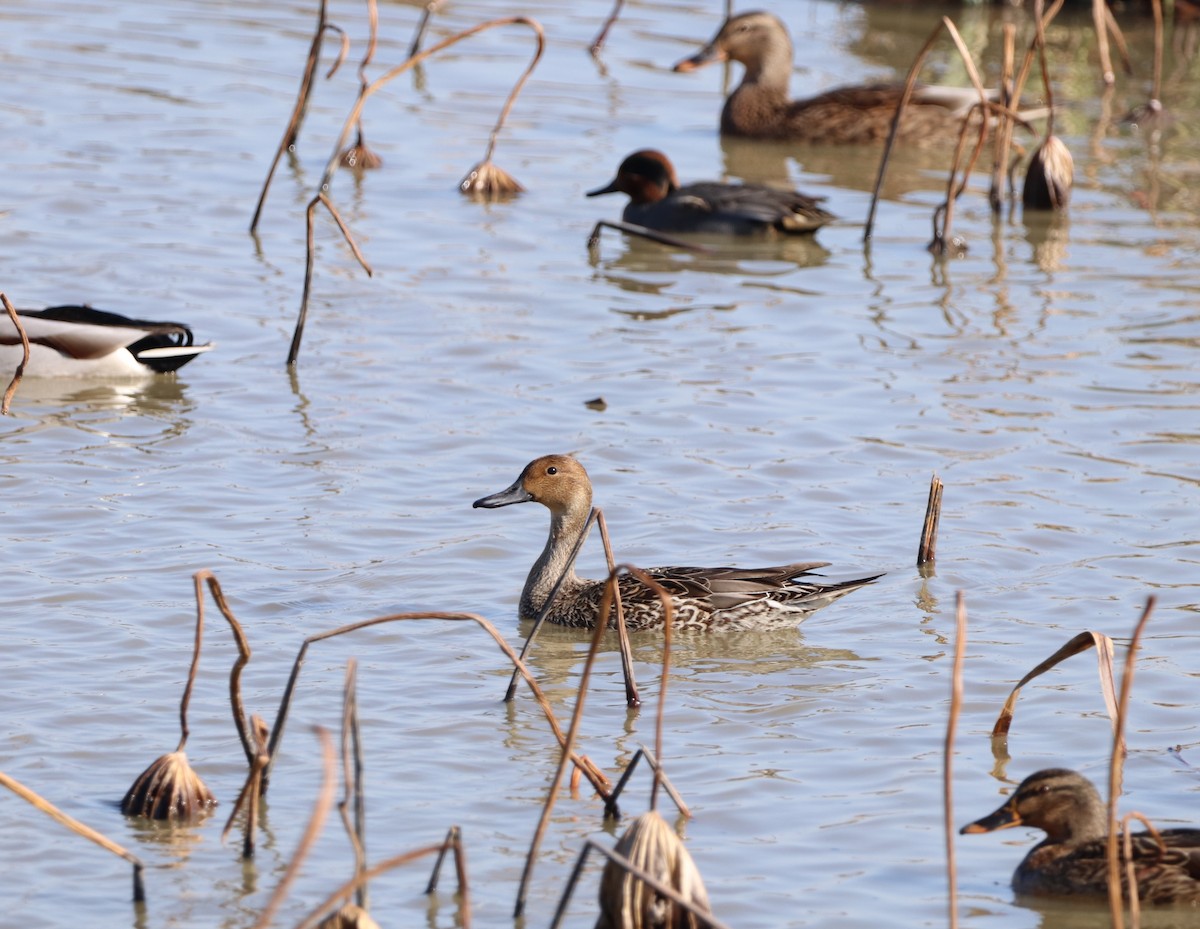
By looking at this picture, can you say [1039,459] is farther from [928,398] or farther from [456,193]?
[456,193]

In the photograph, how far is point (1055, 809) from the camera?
582 centimetres

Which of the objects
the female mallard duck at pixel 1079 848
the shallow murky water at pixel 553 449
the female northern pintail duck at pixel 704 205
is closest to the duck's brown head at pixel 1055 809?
the female mallard duck at pixel 1079 848

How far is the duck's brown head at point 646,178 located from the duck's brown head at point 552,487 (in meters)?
6.62

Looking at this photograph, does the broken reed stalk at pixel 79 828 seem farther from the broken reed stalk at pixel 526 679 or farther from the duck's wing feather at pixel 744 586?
the duck's wing feather at pixel 744 586

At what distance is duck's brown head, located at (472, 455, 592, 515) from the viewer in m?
8.52

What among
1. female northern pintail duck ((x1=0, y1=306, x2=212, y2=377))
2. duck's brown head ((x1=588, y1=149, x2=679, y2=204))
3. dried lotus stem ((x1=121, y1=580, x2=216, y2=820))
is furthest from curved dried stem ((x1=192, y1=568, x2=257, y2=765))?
duck's brown head ((x1=588, y1=149, x2=679, y2=204))

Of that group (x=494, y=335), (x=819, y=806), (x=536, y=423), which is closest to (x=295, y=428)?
(x=536, y=423)

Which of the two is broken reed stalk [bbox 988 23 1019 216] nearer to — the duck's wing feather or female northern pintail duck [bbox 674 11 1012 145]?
female northern pintail duck [bbox 674 11 1012 145]

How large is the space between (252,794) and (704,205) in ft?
31.9

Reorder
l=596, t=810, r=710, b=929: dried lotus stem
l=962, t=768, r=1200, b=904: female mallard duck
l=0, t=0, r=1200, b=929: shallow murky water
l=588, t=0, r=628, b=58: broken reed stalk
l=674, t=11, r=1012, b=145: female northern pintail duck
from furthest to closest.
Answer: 1. l=588, t=0, r=628, b=58: broken reed stalk
2. l=674, t=11, r=1012, b=145: female northern pintail duck
3. l=0, t=0, r=1200, b=929: shallow murky water
4. l=962, t=768, r=1200, b=904: female mallard duck
5. l=596, t=810, r=710, b=929: dried lotus stem

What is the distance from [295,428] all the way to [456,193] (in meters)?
5.33

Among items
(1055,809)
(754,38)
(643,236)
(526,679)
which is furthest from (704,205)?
(1055,809)

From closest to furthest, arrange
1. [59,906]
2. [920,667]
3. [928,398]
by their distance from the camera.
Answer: [59,906] < [920,667] < [928,398]

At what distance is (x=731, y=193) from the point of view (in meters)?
14.7
